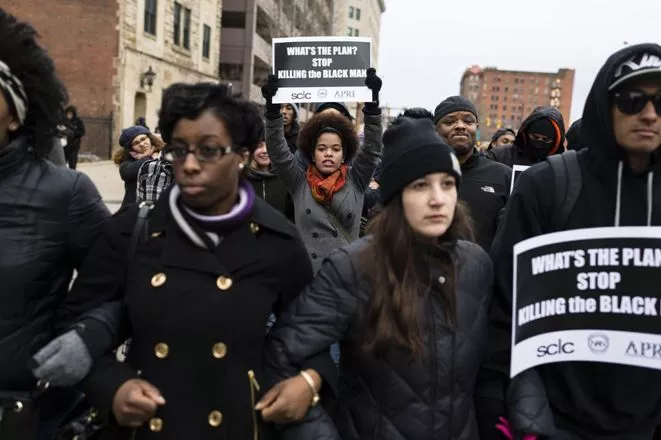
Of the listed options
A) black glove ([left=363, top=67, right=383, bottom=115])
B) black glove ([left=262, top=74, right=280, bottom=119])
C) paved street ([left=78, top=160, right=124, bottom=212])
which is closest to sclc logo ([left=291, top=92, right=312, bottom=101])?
black glove ([left=262, top=74, right=280, bottom=119])

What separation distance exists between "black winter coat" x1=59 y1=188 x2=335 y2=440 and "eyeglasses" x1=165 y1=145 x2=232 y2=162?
0.23 m

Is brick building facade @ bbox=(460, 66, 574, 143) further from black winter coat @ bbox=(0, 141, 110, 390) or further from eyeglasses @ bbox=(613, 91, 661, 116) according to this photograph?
black winter coat @ bbox=(0, 141, 110, 390)

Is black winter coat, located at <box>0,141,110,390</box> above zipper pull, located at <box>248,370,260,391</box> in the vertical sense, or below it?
above

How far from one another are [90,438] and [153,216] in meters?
0.85

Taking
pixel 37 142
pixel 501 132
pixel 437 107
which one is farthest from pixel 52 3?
pixel 37 142

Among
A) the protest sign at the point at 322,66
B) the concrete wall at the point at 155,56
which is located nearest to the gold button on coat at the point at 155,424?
the protest sign at the point at 322,66

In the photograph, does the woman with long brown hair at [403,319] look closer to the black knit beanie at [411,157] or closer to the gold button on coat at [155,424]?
the black knit beanie at [411,157]

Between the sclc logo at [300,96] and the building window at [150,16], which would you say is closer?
the sclc logo at [300,96]

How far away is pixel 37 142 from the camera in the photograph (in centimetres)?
238

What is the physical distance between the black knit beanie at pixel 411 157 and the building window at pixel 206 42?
30068 mm

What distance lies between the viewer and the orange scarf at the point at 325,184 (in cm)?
447

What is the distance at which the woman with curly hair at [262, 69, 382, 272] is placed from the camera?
4.49 meters

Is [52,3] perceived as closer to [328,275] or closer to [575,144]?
[575,144]

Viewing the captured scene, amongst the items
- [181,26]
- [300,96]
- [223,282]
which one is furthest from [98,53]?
[223,282]
